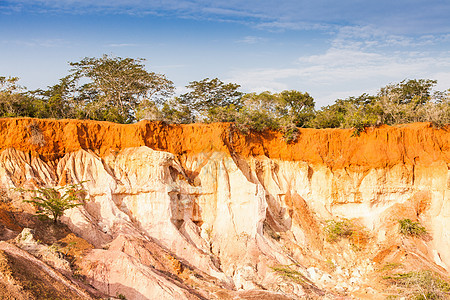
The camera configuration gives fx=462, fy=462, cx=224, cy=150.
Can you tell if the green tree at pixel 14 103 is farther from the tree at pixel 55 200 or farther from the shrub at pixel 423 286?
the shrub at pixel 423 286

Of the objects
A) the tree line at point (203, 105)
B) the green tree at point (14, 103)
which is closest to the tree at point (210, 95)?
the tree line at point (203, 105)

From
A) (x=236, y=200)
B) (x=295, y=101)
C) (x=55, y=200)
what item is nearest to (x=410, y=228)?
(x=236, y=200)

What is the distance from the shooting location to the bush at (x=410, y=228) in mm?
24891

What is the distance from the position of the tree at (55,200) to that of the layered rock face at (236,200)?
0.53 meters

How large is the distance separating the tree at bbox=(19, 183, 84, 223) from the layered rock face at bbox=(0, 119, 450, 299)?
53 cm

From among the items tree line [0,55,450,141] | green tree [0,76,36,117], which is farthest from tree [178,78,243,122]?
green tree [0,76,36,117]

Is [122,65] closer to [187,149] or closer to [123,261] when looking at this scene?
[187,149]

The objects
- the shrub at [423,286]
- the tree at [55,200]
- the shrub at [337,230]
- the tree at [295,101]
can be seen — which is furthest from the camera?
the tree at [295,101]

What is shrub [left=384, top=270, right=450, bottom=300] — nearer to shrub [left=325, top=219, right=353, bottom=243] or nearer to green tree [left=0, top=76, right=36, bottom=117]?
shrub [left=325, top=219, right=353, bottom=243]

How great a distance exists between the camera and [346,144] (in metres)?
27.9

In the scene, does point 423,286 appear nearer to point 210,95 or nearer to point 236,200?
point 236,200

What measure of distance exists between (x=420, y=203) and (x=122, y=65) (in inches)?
898

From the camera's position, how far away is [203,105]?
1484 inches

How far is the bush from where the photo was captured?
81.7 feet
